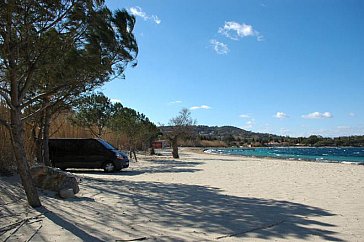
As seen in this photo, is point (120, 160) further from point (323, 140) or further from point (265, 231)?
point (323, 140)

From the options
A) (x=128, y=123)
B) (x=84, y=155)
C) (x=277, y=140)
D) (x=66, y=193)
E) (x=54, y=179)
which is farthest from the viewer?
(x=277, y=140)

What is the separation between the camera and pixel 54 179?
961cm

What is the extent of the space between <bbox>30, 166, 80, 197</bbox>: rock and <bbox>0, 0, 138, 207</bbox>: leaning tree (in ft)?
5.05

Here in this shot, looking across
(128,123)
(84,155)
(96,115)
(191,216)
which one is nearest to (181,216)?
(191,216)

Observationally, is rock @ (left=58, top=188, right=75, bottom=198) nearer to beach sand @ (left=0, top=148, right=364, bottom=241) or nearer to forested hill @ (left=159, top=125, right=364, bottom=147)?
beach sand @ (left=0, top=148, right=364, bottom=241)

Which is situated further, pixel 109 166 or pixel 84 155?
pixel 84 155

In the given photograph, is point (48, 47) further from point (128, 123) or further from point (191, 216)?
point (128, 123)

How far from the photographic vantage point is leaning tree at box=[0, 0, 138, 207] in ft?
24.1

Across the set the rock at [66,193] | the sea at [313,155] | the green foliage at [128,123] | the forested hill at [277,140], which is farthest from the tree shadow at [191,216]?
the forested hill at [277,140]

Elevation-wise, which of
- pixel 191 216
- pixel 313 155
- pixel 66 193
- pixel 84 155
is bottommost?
pixel 191 216

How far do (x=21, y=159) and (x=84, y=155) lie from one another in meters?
11.7

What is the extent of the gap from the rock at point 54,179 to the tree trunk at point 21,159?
1780mm

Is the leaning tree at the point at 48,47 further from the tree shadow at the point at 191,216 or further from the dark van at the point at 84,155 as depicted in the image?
the dark van at the point at 84,155

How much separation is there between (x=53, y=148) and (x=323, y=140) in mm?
148407
